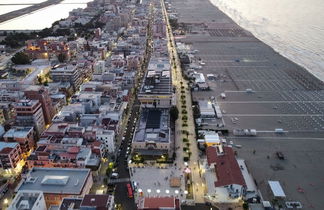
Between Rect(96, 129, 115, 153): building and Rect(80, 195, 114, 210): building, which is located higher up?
Rect(80, 195, 114, 210): building

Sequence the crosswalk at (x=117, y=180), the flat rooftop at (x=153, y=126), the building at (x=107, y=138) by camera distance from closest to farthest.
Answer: the crosswalk at (x=117, y=180) → the building at (x=107, y=138) → the flat rooftop at (x=153, y=126)

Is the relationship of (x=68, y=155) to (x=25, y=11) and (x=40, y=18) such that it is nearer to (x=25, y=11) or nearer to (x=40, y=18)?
(x=40, y=18)

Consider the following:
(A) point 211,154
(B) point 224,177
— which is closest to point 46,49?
(A) point 211,154

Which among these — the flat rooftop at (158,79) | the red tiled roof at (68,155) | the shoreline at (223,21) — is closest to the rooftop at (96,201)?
the red tiled roof at (68,155)

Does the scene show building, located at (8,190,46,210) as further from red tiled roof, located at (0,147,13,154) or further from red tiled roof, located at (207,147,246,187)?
red tiled roof, located at (207,147,246,187)

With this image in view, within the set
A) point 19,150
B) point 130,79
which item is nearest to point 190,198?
point 19,150

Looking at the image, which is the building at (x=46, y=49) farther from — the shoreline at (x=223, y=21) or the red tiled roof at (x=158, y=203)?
the red tiled roof at (x=158, y=203)

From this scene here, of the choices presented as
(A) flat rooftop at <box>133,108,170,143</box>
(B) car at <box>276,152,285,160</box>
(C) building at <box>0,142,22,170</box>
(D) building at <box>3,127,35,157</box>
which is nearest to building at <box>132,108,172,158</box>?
(A) flat rooftop at <box>133,108,170,143</box>
